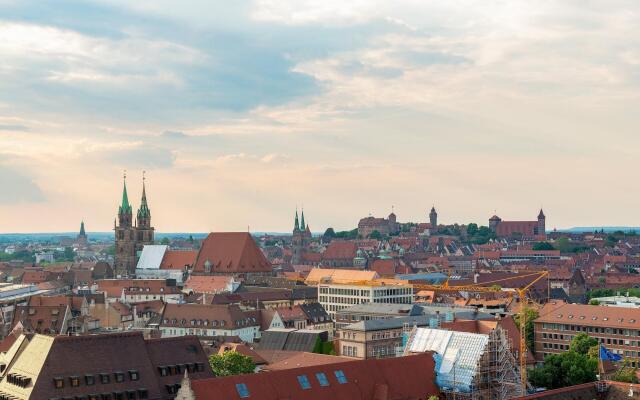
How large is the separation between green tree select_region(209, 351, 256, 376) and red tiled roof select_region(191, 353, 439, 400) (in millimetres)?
24550

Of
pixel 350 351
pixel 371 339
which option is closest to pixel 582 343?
pixel 371 339

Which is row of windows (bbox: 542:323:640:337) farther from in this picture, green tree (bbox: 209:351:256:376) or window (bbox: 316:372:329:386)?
window (bbox: 316:372:329:386)

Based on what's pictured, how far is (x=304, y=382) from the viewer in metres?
78.9

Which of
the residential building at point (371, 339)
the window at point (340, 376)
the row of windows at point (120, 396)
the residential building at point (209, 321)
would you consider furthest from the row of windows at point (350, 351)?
the row of windows at point (120, 396)

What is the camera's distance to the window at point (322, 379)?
79812mm

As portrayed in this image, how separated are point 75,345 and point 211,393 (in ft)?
43.4

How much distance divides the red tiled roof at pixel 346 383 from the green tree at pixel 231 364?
2455 centimetres

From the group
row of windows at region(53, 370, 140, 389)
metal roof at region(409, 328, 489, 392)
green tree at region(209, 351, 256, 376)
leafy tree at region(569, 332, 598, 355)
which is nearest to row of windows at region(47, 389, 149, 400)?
row of windows at region(53, 370, 140, 389)

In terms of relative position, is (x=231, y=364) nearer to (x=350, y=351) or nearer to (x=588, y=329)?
(x=350, y=351)

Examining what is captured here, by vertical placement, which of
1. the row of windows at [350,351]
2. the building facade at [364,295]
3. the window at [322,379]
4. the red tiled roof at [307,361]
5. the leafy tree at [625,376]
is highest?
the building facade at [364,295]

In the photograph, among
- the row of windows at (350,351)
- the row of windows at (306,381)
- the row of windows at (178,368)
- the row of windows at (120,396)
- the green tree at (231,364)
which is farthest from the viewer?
the row of windows at (350,351)

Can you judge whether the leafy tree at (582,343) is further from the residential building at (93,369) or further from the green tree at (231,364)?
the residential building at (93,369)

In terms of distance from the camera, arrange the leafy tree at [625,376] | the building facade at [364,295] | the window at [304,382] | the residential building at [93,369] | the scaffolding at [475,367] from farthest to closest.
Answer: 1. the building facade at [364,295]
2. the leafy tree at [625,376]
3. the scaffolding at [475,367]
4. the window at [304,382]
5. the residential building at [93,369]

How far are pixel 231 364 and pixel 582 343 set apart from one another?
49513 mm
